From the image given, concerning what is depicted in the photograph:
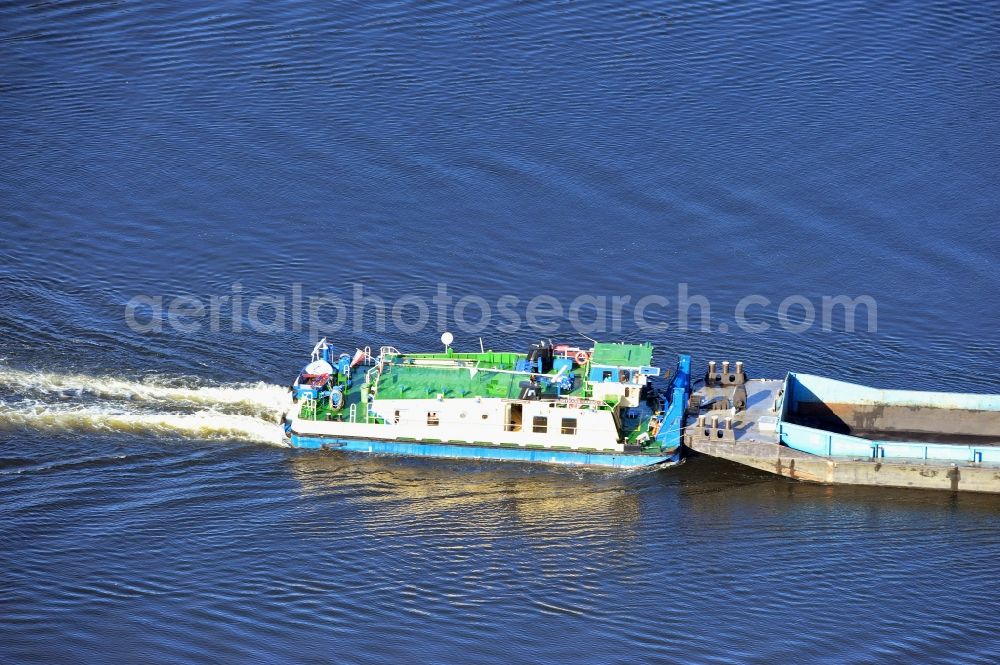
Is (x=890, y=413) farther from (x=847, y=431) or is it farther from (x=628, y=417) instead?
(x=628, y=417)

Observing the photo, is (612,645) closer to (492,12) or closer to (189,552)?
(189,552)

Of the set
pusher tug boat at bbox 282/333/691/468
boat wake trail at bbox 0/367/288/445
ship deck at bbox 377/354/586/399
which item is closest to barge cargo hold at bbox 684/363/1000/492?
pusher tug boat at bbox 282/333/691/468

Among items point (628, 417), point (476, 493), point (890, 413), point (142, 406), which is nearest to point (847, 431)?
point (890, 413)

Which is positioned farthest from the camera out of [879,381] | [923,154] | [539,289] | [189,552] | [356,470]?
[923,154]

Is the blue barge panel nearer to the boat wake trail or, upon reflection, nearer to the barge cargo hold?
the barge cargo hold

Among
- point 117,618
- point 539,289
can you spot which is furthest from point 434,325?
point 117,618
